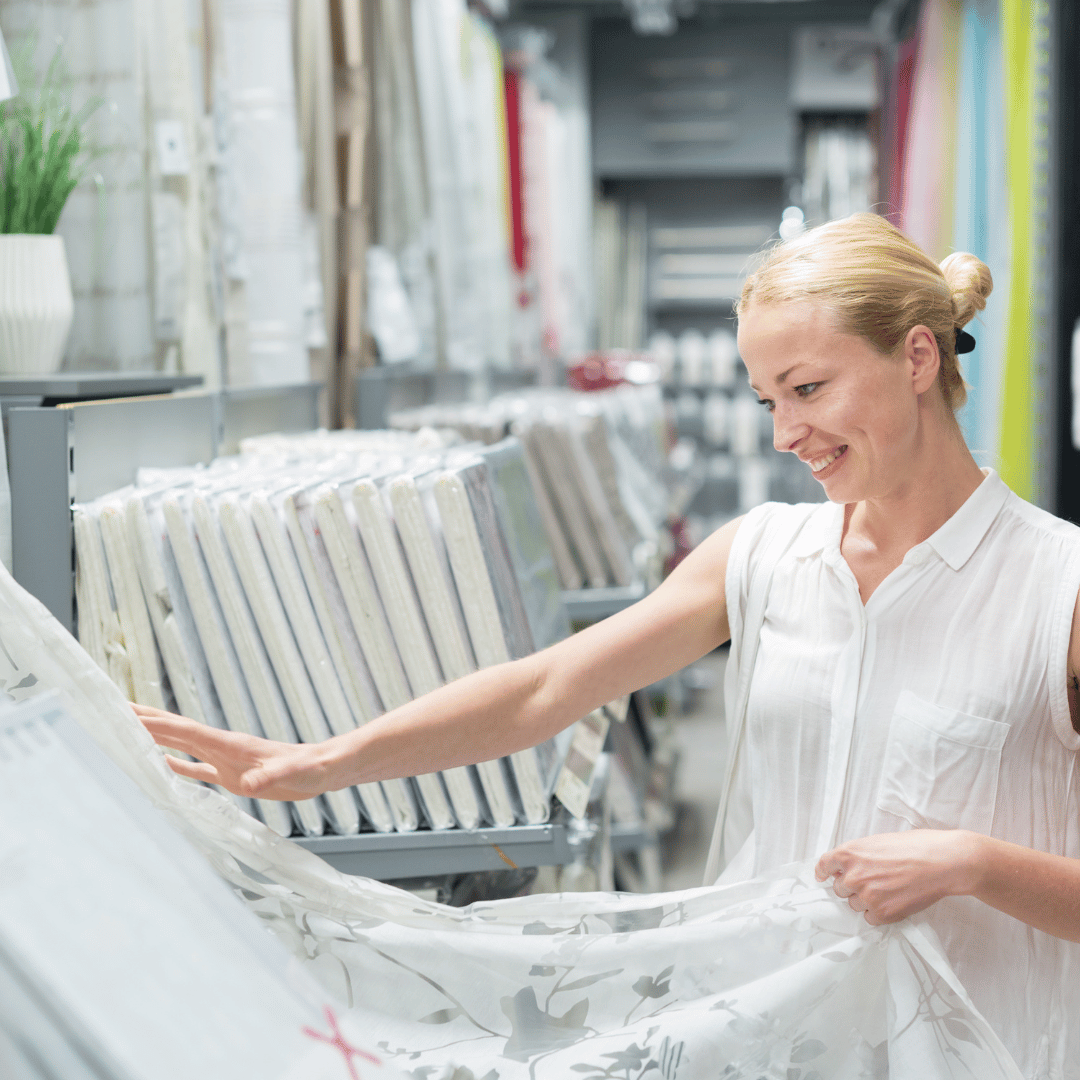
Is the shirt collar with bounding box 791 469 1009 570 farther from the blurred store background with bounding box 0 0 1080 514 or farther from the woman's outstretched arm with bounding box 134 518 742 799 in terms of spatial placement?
the woman's outstretched arm with bounding box 134 518 742 799

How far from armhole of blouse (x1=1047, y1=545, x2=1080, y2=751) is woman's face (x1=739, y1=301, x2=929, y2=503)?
0.19 metres

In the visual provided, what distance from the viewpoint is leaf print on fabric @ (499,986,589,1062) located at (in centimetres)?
107

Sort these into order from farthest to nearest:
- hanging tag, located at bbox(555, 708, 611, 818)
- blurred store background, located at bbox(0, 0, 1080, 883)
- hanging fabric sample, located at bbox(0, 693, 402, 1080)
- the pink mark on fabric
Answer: blurred store background, located at bbox(0, 0, 1080, 883)
hanging tag, located at bbox(555, 708, 611, 818)
the pink mark on fabric
hanging fabric sample, located at bbox(0, 693, 402, 1080)

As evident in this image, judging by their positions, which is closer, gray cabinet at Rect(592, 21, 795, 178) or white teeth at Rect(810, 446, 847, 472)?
white teeth at Rect(810, 446, 847, 472)

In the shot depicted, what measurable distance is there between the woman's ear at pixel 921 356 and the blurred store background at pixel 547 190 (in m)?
0.16

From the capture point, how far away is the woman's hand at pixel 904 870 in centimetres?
104

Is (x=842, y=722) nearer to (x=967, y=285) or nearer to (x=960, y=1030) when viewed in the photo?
(x=960, y=1030)

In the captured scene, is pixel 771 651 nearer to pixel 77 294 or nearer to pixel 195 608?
pixel 195 608

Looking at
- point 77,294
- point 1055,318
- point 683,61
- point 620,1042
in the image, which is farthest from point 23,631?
point 683,61

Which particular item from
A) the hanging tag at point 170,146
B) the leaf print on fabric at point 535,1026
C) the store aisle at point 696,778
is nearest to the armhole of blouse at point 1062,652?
the leaf print on fabric at point 535,1026

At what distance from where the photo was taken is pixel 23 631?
1.03 m

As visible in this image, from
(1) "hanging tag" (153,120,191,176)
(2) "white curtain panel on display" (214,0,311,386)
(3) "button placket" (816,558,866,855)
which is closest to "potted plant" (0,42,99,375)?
(1) "hanging tag" (153,120,191,176)

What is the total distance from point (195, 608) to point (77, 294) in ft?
2.15

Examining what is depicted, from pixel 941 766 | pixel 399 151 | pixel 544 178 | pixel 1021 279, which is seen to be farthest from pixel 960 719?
pixel 544 178
